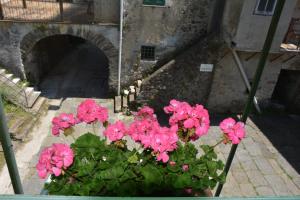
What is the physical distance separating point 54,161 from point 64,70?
523 inches

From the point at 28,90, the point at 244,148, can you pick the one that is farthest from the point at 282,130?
the point at 28,90

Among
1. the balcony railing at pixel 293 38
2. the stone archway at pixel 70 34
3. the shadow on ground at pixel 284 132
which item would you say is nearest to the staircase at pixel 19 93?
the stone archway at pixel 70 34

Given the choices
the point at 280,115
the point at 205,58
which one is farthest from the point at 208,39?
the point at 280,115

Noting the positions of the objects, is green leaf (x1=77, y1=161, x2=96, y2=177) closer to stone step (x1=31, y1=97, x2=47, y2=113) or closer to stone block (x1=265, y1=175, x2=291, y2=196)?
stone block (x1=265, y1=175, x2=291, y2=196)

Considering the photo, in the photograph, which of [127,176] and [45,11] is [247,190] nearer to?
[127,176]

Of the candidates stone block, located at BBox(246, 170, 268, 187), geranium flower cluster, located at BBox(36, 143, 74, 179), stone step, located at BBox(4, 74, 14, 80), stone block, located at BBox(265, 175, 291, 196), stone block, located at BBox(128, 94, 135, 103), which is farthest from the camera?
stone block, located at BBox(128, 94, 135, 103)

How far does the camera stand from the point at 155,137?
3.37 meters

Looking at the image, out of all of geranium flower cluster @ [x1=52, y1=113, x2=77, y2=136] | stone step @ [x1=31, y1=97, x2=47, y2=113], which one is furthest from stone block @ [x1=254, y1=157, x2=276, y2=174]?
stone step @ [x1=31, y1=97, x2=47, y2=113]

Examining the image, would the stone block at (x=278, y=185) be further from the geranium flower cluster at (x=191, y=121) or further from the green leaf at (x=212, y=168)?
the geranium flower cluster at (x=191, y=121)

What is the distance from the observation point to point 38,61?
45.9ft

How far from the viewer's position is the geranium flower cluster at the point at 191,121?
137 inches

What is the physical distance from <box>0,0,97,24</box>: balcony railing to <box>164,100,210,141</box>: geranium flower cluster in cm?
958

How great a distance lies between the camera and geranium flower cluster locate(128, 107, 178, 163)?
3312mm

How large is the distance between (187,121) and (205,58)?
8.59 metres
